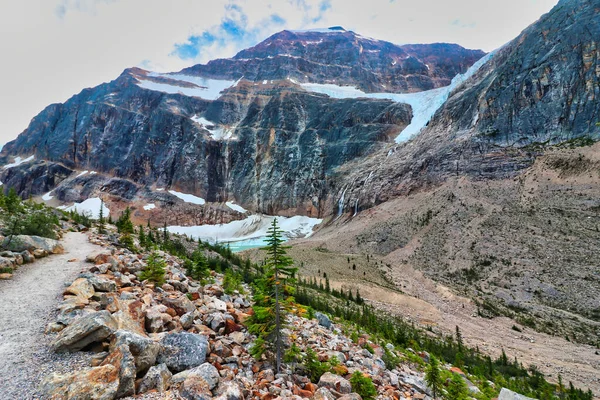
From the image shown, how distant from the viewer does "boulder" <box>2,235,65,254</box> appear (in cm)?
1153

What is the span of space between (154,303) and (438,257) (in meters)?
45.9

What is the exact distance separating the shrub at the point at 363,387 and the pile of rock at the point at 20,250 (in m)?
11.3

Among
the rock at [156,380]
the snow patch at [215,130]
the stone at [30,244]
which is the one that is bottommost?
the rock at [156,380]

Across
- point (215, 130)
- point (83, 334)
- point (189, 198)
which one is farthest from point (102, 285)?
point (215, 130)

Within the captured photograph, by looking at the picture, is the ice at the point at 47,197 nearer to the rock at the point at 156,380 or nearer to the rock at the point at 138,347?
the rock at the point at 138,347

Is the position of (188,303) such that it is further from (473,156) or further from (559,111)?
(559,111)

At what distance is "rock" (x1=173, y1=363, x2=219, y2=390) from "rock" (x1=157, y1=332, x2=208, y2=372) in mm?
269

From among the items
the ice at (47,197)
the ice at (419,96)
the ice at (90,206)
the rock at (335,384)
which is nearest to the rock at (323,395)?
the rock at (335,384)

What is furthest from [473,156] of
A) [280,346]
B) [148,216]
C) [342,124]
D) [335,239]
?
[148,216]

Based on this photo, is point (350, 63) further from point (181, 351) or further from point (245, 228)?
point (181, 351)

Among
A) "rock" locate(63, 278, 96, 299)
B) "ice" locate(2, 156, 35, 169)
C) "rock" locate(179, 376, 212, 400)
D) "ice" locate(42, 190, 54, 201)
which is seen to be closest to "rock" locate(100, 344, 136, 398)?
"rock" locate(179, 376, 212, 400)

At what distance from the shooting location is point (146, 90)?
135500 millimetres

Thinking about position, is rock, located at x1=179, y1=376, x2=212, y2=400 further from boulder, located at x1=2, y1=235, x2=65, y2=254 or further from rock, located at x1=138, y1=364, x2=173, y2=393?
boulder, located at x1=2, y1=235, x2=65, y2=254

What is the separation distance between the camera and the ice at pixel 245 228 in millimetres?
92062
